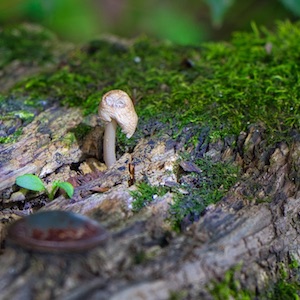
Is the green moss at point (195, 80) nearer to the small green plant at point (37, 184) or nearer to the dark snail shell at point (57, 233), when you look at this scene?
the small green plant at point (37, 184)

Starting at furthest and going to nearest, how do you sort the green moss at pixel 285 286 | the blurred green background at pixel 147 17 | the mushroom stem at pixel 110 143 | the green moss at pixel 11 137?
the blurred green background at pixel 147 17
the green moss at pixel 11 137
the mushroom stem at pixel 110 143
the green moss at pixel 285 286

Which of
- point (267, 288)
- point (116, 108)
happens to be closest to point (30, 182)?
point (116, 108)

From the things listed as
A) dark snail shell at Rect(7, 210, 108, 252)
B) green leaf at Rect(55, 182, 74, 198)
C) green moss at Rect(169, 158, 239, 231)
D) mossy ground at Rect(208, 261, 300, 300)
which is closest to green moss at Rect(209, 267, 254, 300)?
mossy ground at Rect(208, 261, 300, 300)

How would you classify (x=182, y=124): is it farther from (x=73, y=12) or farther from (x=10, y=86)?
(x=73, y=12)

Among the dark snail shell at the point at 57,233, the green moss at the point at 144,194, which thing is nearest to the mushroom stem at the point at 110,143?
the green moss at the point at 144,194

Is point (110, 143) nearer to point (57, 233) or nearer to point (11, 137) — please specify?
point (11, 137)
